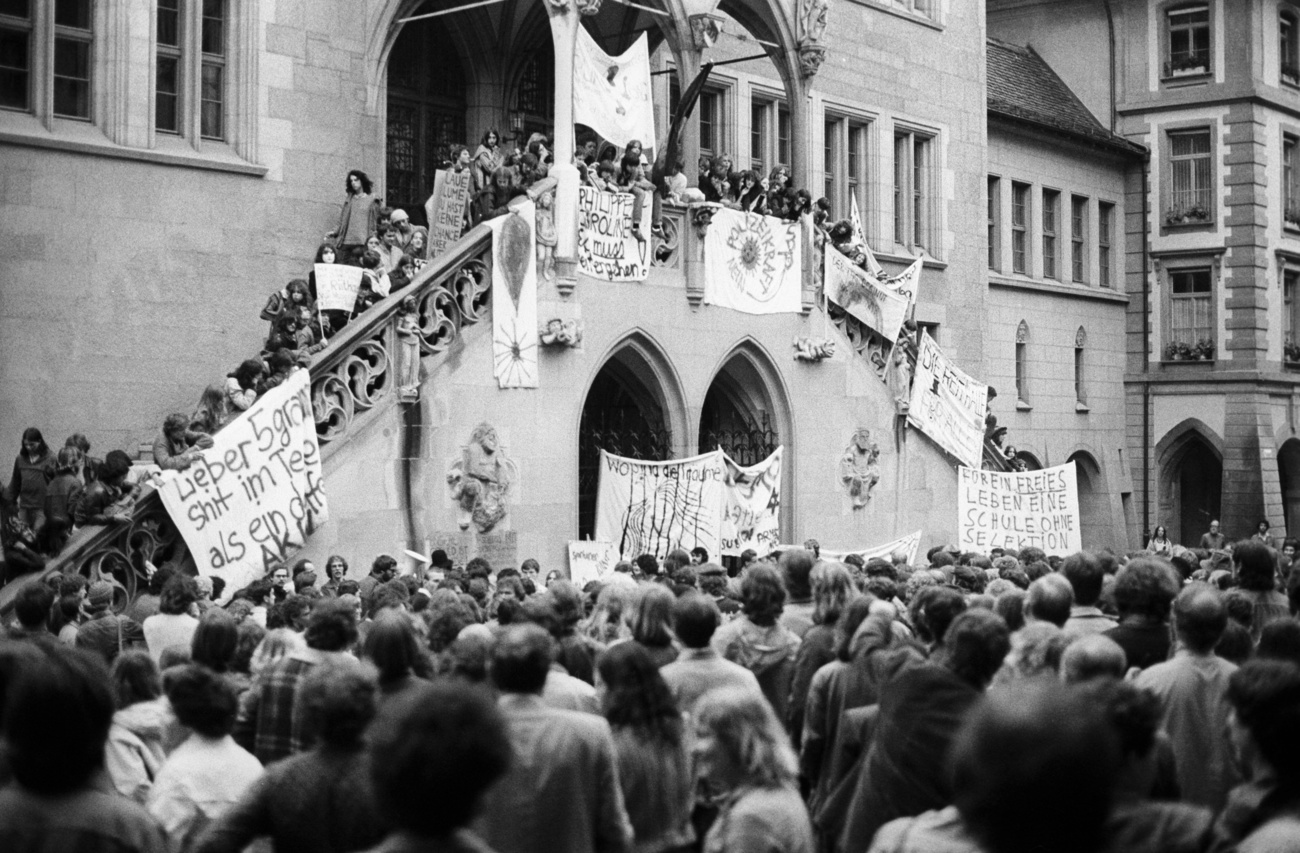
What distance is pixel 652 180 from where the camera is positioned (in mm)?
22297

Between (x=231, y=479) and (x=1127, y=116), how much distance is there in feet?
108

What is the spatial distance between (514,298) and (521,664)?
14.2m

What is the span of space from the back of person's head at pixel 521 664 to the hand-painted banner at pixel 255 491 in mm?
Answer: 10389

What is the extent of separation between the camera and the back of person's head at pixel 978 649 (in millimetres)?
6395

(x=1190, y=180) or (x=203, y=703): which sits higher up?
(x=1190, y=180)

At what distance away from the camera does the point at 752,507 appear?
→ 23.6m

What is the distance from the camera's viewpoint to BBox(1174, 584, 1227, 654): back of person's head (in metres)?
7.43

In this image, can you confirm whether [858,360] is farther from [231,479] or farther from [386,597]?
[386,597]

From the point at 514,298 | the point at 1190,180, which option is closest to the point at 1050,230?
the point at 1190,180

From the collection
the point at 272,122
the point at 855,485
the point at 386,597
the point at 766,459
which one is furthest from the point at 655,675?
the point at 855,485

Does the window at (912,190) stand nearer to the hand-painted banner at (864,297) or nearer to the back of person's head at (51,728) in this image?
the hand-painted banner at (864,297)

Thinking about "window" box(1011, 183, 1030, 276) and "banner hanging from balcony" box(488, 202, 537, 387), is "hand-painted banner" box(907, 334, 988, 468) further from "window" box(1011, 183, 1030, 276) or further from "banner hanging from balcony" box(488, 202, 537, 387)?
"window" box(1011, 183, 1030, 276)

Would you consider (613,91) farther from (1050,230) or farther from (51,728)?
(1050,230)

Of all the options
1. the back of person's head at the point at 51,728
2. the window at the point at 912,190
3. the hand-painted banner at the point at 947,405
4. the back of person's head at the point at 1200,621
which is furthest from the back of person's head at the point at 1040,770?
the window at the point at 912,190
